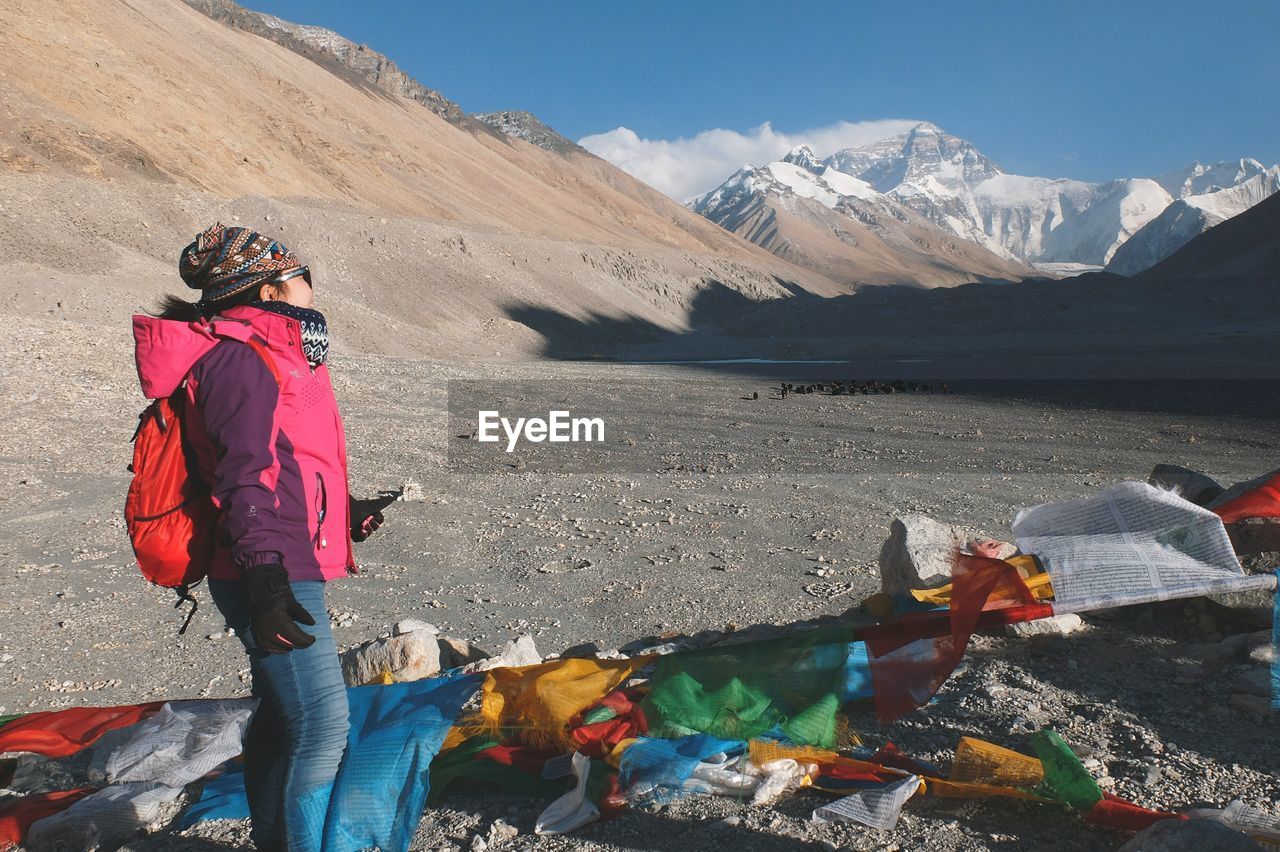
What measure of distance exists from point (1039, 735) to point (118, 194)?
3550 cm

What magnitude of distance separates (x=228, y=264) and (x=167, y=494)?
1.92 feet

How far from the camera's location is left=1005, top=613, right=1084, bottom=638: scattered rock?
12.6 ft

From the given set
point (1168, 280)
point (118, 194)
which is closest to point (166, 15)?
point (118, 194)

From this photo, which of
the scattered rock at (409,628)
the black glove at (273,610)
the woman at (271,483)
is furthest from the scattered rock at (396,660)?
the black glove at (273,610)

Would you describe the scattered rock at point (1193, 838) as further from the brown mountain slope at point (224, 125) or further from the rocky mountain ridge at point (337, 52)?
the rocky mountain ridge at point (337, 52)

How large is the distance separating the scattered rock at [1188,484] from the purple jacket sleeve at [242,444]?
458 cm

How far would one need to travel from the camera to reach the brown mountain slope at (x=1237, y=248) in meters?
66.9

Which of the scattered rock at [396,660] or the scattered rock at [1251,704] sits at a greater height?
the scattered rock at [1251,704]

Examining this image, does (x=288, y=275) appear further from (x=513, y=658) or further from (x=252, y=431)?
(x=513, y=658)

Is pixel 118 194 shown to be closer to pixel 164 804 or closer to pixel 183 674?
pixel 183 674

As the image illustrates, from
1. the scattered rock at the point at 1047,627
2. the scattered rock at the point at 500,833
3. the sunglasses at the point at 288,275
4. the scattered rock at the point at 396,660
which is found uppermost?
the sunglasses at the point at 288,275

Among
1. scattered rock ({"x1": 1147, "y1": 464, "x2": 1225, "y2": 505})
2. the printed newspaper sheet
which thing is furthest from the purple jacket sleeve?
scattered rock ({"x1": 1147, "y1": 464, "x2": 1225, "y2": 505})

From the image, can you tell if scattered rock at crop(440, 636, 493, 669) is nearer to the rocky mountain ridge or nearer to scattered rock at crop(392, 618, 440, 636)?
scattered rock at crop(392, 618, 440, 636)

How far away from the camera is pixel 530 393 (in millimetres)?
18125
